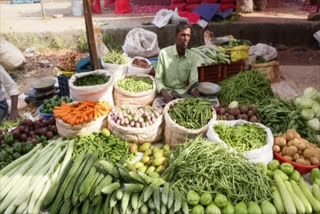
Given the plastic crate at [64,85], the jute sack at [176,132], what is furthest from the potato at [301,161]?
the plastic crate at [64,85]

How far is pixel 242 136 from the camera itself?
3.23 metres

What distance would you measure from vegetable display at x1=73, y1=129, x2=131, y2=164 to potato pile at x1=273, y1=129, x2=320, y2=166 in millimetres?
1894

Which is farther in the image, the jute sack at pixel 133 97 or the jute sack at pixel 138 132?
the jute sack at pixel 133 97

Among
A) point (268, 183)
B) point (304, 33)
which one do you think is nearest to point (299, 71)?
point (304, 33)

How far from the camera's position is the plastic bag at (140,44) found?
20.6 feet

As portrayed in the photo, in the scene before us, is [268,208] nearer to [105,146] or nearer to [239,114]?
[239,114]

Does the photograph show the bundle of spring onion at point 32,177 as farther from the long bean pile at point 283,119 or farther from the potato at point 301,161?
the long bean pile at point 283,119

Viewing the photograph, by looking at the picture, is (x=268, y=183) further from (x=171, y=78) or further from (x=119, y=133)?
(x=171, y=78)

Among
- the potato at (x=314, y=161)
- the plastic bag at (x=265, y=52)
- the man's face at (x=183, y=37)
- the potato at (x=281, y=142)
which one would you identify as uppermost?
the man's face at (x=183, y=37)

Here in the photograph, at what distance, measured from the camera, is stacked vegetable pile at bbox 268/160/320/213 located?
2.50 metres

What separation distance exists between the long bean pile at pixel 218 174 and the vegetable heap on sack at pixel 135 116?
2.85 feet

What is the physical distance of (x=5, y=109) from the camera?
505 cm

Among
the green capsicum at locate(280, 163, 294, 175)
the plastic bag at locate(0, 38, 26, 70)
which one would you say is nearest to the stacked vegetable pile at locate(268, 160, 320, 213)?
the green capsicum at locate(280, 163, 294, 175)

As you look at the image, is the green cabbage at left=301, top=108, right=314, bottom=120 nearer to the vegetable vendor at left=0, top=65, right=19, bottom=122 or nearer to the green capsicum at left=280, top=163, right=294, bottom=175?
the green capsicum at left=280, top=163, right=294, bottom=175
